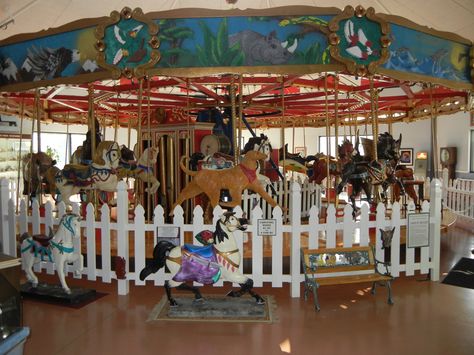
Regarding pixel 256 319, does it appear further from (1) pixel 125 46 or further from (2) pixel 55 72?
(2) pixel 55 72

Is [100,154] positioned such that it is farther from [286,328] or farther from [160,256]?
[286,328]

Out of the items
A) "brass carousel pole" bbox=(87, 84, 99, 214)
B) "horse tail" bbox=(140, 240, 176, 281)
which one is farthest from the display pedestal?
"brass carousel pole" bbox=(87, 84, 99, 214)

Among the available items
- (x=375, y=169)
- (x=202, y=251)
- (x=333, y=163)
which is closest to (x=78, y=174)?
(x=202, y=251)

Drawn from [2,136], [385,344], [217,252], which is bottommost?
[385,344]

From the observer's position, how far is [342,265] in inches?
167

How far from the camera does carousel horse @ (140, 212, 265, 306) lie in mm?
3668

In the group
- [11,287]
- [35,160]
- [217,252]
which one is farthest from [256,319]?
[35,160]

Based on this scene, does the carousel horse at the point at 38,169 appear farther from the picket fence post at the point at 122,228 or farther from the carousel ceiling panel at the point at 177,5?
the picket fence post at the point at 122,228

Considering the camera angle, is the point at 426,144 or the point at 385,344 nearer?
the point at 385,344

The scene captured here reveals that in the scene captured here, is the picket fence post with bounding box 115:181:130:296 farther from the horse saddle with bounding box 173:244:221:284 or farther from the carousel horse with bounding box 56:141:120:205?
the carousel horse with bounding box 56:141:120:205

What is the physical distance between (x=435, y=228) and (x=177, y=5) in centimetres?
473

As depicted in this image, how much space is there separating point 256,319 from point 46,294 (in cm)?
218

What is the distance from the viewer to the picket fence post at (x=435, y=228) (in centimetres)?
490

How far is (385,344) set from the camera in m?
3.23
